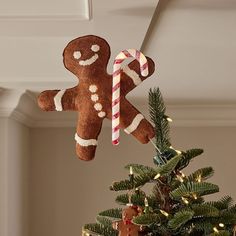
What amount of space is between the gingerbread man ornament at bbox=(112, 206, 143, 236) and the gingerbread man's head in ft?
0.90

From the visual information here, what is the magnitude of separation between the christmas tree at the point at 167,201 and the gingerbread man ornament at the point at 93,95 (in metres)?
0.08

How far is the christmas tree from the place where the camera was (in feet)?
3.38

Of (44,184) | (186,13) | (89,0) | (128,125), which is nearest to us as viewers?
(128,125)

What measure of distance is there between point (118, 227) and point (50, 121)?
1.42m

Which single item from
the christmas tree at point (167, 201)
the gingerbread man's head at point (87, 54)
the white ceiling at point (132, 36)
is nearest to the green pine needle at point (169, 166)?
the christmas tree at point (167, 201)

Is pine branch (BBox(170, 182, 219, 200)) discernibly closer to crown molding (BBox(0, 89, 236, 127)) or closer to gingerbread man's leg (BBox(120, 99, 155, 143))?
gingerbread man's leg (BBox(120, 99, 155, 143))

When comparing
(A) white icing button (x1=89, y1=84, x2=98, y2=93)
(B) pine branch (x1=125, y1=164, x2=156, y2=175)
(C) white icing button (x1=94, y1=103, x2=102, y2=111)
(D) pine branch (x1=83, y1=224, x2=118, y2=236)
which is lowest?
(D) pine branch (x1=83, y1=224, x2=118, y2=236)

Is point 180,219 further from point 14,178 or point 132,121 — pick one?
point 14,178

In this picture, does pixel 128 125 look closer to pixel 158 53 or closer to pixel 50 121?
pixel 158 53

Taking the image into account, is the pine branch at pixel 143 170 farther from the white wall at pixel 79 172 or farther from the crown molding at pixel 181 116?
the white wall at pixel 79 172

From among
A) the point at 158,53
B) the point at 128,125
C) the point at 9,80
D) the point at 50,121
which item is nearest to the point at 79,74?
the point at 128,125

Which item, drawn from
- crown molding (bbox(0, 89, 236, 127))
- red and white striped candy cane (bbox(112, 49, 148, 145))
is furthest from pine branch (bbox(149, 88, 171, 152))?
crown molding (bbox(0, 89, 236, 127))

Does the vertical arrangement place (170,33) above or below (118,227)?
above

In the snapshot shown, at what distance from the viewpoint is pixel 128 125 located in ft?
3.25
